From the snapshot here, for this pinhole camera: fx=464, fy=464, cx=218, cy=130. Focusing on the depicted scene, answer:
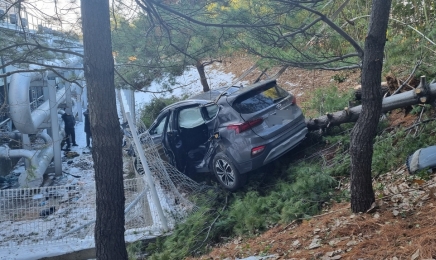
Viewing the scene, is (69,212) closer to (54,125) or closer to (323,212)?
(323,212)

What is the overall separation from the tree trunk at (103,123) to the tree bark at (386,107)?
3964 mm

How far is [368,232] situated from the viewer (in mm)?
4531

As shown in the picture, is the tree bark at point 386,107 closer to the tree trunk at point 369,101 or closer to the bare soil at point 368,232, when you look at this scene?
the bare soil at point 368,232

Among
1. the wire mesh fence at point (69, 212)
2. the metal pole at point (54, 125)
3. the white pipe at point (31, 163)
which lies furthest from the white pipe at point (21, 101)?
the wire mesh fence at point (69, 212)

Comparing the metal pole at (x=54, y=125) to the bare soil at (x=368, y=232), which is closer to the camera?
the bare soil at (x=368, y=232)

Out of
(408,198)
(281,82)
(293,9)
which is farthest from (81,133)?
(408,198)

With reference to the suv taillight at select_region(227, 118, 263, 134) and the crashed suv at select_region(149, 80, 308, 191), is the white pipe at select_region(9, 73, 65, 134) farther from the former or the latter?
the suv taillight at select_region(227, 118, 263, 134)

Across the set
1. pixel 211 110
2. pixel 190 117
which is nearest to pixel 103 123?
pixel 211 110

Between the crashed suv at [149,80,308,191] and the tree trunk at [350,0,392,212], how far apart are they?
2.94m

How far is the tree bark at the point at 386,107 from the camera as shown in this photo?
7.05 m

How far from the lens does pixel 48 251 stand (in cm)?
679

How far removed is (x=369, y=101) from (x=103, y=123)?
8.67 feet

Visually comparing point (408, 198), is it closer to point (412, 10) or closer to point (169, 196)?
point (169, 196)

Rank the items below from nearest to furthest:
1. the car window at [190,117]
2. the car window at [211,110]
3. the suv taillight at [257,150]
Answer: the suv taillight at [257,150] < the car window at [211,110] < the car window at [190,117]
